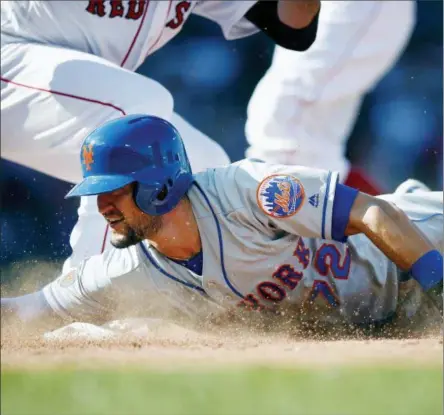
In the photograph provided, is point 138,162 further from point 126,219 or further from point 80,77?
point 80,77

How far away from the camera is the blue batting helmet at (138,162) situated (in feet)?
8.46

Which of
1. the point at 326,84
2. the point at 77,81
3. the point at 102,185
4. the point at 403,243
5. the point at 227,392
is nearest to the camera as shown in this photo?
the point at 227,392

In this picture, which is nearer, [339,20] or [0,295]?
[0,295]

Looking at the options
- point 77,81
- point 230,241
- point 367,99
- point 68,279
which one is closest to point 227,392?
point 230,241

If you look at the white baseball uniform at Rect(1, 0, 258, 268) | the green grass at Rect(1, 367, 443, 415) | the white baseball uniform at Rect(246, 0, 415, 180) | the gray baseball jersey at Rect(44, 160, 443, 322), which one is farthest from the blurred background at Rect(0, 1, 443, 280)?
the green grass at Rect(1, 367, 443, 415)

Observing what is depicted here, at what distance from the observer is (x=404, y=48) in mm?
3828

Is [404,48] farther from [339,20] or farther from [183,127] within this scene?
[183,127]

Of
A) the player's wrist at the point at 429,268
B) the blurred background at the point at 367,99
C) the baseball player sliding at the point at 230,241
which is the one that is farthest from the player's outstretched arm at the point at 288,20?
the player's wrist at the point at 429,268

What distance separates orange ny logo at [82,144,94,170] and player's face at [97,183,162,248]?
9cm

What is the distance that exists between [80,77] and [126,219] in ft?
2.41

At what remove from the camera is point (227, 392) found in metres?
1.51

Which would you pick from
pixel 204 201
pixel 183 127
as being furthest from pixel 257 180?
pixel 183 127

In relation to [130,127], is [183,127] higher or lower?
lower

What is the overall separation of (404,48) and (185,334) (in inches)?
64.5
